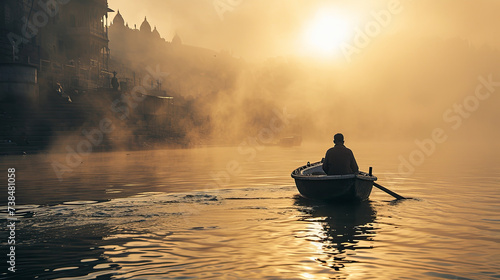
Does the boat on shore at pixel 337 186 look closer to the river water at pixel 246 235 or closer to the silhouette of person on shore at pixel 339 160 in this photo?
the river water at pixel 246 235

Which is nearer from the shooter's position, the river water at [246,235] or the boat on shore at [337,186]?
the river water at [246,235]

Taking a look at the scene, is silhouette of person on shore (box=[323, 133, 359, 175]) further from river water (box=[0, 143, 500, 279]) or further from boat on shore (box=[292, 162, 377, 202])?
river water (box=[0, 143, 500, 279])

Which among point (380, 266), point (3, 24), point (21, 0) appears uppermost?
point (21, 0)

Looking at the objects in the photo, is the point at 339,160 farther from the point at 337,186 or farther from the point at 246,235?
the point at 246,235

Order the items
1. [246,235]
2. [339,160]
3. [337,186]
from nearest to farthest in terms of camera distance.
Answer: [246,235] < [337,186] < [339,160]

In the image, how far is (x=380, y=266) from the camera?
786 centimetres

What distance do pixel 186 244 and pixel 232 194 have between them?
8.76 metres

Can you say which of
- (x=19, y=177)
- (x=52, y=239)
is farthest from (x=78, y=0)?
(x=52, y=239)

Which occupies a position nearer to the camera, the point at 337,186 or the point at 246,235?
the point at 246,235

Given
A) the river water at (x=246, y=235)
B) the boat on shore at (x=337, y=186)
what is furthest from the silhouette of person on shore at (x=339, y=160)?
the river water at (x=246, y=235)

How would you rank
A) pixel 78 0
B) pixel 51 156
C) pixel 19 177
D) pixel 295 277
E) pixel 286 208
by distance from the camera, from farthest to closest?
1. pixel 78 0
2. pixel 51 156
3. pixel 19 177
4. pixel 286 208
5. pixel 295 277

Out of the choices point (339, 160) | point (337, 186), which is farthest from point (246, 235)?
point (339, 160)

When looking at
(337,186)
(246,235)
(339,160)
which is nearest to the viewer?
(246,235)

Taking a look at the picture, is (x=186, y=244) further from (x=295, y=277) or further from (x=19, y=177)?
(x=19, y=177)
